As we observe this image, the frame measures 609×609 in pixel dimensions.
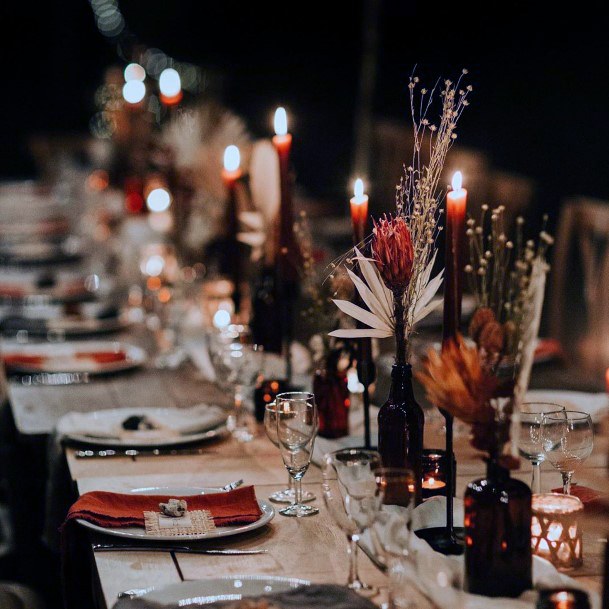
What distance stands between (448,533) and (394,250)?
0.40 metres

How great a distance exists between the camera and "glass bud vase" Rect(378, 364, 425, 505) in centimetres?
167

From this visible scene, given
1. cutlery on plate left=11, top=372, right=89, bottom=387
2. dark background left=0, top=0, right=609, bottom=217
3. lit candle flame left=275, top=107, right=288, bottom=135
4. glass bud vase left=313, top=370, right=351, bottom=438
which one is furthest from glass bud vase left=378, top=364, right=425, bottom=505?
dark background left=0, top=0, right=609, bottom=217

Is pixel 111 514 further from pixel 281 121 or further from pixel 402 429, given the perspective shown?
pixel 281 121

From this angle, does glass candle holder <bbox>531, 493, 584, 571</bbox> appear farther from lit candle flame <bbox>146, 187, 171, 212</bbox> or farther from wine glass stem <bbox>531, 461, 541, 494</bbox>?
lit candle flame <bbox>146, 187, 171, 212</bbox>

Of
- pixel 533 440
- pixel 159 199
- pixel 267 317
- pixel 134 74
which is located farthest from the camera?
pixel 134 74

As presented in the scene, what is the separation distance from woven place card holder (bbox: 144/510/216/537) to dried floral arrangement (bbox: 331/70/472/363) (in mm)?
336

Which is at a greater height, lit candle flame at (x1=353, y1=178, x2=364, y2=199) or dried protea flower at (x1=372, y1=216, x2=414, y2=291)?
lit candle flame at (x1=353, y1=178, x2=364, y2=199)

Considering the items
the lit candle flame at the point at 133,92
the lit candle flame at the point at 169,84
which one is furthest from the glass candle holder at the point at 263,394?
the lit candle flame at the point at 133,92

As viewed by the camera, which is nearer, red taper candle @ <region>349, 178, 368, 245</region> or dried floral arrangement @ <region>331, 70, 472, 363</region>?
dried floral arrangement @ <region>331, 70, 472, 363</region>

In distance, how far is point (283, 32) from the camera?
11.4 metres

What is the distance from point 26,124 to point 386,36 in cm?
474

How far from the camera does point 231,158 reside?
2.79 m


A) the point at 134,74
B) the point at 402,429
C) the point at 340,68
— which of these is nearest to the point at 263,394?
the point at 402,429

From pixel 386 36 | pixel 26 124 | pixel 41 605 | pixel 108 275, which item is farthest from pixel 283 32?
pixel 41 605
